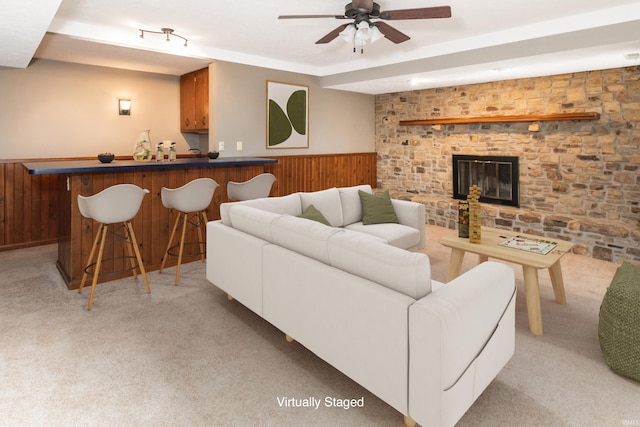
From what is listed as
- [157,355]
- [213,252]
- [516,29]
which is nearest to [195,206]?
[213,252]

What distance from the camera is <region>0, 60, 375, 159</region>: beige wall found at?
496 centimetres

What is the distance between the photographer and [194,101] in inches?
227

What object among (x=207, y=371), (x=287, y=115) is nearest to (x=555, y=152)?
(x=287, y=115)

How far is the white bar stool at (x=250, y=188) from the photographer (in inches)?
165

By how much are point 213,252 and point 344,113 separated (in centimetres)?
431

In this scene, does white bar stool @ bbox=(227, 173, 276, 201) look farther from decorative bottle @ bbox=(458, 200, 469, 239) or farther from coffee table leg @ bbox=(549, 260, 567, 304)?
coffee table leg @ bbox=(549, 260, 567, 304)

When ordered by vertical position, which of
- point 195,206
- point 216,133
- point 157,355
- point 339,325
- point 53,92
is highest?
point 53,92

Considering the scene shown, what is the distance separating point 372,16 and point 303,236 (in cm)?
201

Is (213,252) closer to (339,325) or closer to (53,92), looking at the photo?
(339,325)

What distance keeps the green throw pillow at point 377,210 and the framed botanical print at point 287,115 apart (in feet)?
6.47

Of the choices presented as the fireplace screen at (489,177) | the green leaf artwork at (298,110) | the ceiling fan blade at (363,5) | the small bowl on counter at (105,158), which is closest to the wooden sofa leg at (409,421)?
the ceiling fan blade at (363,5)

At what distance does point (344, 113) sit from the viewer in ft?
22.4

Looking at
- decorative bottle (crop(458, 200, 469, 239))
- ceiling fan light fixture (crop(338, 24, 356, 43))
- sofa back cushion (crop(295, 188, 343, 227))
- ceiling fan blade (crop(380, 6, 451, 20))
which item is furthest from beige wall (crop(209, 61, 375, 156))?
decorative bottle (crop(458, 200, 469, 239))

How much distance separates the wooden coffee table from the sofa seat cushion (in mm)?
530
